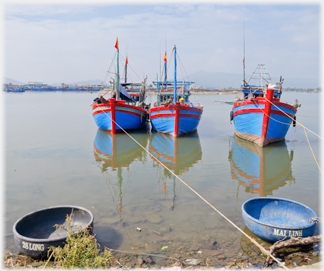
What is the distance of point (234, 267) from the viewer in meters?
4.90

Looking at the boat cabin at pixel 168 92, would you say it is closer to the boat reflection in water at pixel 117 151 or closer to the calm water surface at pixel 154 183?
the boat reflection in water at pixel 117 151

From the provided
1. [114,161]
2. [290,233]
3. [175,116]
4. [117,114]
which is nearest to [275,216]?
[290,233]

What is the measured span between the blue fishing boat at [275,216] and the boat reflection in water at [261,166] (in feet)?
6.97

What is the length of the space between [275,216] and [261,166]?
229 inches

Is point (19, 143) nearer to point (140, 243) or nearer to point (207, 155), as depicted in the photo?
point (207, 155)

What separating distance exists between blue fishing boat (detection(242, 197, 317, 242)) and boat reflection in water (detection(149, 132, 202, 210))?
8.17ft

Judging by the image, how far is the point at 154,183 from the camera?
961 cm

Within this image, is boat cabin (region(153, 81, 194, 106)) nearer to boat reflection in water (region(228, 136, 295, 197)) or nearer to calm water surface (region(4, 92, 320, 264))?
calm water surface (region(4, 92, 320, 264))

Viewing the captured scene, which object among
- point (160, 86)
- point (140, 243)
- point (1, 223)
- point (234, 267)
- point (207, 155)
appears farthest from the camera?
point (160, 86)

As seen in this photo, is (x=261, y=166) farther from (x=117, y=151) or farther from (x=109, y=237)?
(x=109, y=237)

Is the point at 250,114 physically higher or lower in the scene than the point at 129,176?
higher

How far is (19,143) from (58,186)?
8213 millimetres

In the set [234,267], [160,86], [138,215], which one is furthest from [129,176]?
[160,86]

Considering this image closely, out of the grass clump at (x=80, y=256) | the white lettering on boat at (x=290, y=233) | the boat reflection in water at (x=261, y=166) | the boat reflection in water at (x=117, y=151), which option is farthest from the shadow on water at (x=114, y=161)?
the boat reflection in water at (x=261, y=166)
